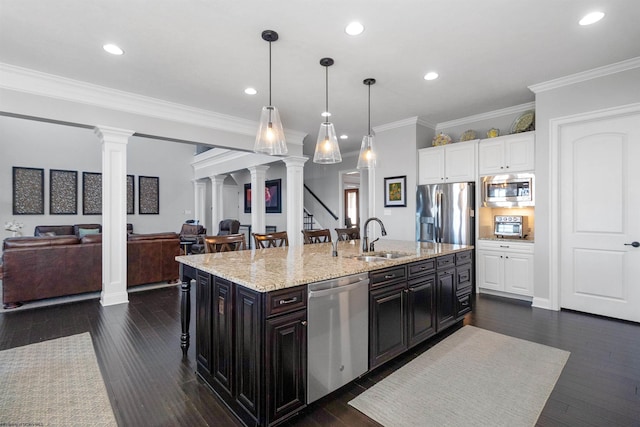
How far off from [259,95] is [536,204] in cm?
394

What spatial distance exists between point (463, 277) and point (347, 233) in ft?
4.93

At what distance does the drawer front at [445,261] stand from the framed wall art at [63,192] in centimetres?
910

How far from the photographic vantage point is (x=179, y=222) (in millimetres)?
9781

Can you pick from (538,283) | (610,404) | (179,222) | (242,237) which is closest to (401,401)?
(610,404)

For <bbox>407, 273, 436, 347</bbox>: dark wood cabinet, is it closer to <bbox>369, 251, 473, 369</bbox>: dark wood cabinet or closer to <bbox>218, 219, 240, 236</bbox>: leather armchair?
<bbox>369, 251, 473, 369</bbox>: dark wood cabinet

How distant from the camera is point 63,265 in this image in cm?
410

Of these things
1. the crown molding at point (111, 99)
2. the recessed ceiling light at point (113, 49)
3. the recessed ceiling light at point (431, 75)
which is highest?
the recessed ceiling light at point (431, 75)

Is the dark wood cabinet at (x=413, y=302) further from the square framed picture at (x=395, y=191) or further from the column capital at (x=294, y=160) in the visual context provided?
the column capital at (x=294, y=160)

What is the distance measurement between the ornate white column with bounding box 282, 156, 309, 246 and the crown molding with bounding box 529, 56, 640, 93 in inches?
154

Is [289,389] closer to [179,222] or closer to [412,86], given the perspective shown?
[412,86]

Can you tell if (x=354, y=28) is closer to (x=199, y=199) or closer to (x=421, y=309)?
(x=421, y=309)

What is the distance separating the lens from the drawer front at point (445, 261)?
2919 mm

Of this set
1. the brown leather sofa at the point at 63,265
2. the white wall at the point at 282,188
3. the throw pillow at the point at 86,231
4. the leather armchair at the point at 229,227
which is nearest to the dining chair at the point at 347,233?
the brown leather sofa at the point at 63,265

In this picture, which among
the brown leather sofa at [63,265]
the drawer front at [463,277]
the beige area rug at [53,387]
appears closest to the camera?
the beige area rug at [53,387]
